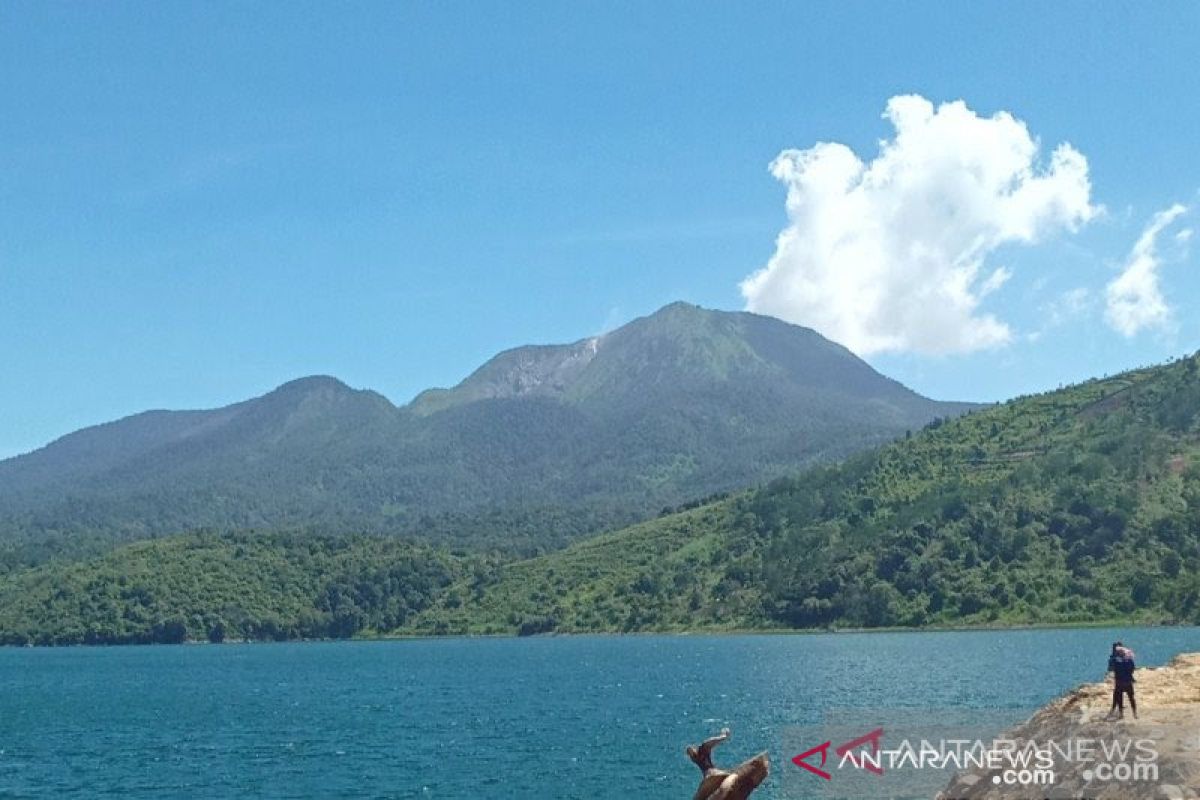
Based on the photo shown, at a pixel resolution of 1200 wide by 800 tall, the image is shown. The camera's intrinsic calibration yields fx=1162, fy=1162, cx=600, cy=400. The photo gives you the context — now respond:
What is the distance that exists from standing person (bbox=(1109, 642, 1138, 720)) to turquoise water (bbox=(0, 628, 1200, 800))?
3559cm

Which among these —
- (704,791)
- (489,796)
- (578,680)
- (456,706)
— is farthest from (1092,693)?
(578,680)

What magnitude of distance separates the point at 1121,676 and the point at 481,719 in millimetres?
95916

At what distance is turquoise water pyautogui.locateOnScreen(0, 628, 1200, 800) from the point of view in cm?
8012

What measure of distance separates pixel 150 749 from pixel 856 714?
63117 millimetres

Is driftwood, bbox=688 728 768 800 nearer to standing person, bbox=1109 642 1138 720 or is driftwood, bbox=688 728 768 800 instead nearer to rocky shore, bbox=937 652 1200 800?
rocky shore, bbox=937 652 1200 800

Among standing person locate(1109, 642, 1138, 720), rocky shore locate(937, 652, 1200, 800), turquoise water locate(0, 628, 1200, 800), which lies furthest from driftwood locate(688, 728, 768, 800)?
turquoise water locate(0, 628, 1200, 800)

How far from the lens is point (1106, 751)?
2923cm

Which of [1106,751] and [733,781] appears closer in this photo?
[733,781]

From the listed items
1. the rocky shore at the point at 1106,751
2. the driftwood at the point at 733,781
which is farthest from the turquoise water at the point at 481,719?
the driftwood at the point at 733,781

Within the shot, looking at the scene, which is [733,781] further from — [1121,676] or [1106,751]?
[1121,676]

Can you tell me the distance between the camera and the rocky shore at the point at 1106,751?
26.9m

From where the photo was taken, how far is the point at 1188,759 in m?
27.0

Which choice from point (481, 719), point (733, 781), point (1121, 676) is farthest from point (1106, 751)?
point (481, 719)

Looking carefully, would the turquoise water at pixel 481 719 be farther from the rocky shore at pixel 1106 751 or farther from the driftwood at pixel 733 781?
the driftwood at pixel 733 781
